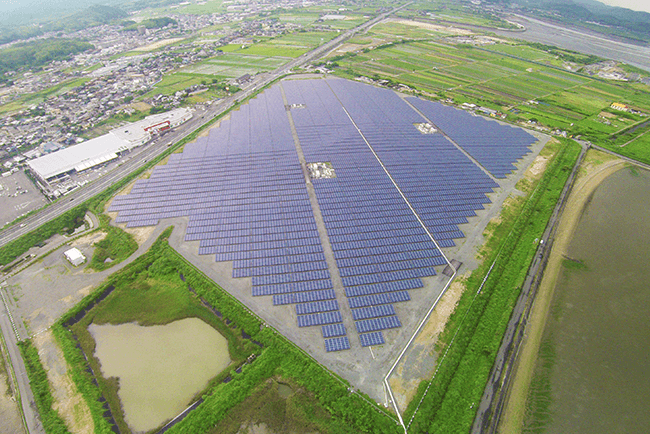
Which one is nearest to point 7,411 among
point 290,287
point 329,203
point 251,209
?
point 290,287

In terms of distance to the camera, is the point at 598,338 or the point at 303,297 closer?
the point at 598,338

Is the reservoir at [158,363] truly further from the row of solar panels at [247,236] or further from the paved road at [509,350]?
the paved road at [509,350]

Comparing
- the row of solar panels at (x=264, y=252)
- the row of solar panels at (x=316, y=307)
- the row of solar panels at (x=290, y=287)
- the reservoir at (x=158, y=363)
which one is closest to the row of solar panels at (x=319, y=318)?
the row of solar panels at (x=316, y=307)

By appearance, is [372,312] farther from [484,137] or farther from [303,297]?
[484,137]

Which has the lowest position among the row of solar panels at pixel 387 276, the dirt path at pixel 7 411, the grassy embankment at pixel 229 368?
the dirt path at pixel 7 411

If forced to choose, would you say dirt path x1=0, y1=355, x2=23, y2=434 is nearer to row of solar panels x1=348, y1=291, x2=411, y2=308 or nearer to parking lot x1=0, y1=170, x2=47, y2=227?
row of solar panels x1=348, y1=291, x2=411, y2=308

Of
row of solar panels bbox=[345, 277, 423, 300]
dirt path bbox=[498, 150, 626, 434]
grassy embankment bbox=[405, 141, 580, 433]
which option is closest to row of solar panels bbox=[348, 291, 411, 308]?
row of solar panels bbox=[345, 277, 423, 300]
